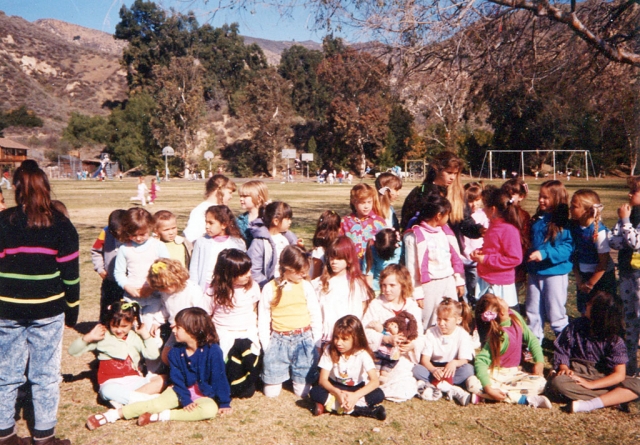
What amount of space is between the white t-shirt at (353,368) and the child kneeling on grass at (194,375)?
2.74 ft

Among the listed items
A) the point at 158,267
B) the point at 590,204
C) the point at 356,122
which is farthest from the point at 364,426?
the point at 356,122

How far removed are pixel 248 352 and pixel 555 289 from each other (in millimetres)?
2920

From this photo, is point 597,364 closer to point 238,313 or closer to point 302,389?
point 302,389

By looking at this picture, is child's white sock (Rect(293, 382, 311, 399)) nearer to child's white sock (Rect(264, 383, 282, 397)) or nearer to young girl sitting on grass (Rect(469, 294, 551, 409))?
child's white sock (Rect(264, 383, 282, 397))

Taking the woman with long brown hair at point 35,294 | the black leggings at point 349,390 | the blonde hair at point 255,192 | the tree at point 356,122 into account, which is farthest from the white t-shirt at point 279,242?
the tree at point 356,122

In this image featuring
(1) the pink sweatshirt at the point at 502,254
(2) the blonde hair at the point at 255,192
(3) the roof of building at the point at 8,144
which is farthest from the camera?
(3) the roof of building at the point at 8,144

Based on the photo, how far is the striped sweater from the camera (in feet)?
11.1

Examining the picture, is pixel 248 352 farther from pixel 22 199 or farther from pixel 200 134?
pixel 200 134

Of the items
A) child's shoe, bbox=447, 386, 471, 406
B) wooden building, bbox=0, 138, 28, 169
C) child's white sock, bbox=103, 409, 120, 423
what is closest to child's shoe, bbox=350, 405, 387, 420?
child's shoe, bbox=447, 386, 471, 406

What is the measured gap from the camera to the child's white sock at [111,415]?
400 centimetres

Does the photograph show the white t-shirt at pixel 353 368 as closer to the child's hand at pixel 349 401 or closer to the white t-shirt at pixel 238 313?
the child's hand at pixel 349 401

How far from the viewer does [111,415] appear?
13.2 feet

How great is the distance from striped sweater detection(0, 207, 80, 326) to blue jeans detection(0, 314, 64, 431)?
115 millimetres

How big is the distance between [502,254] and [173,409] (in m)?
3.23
